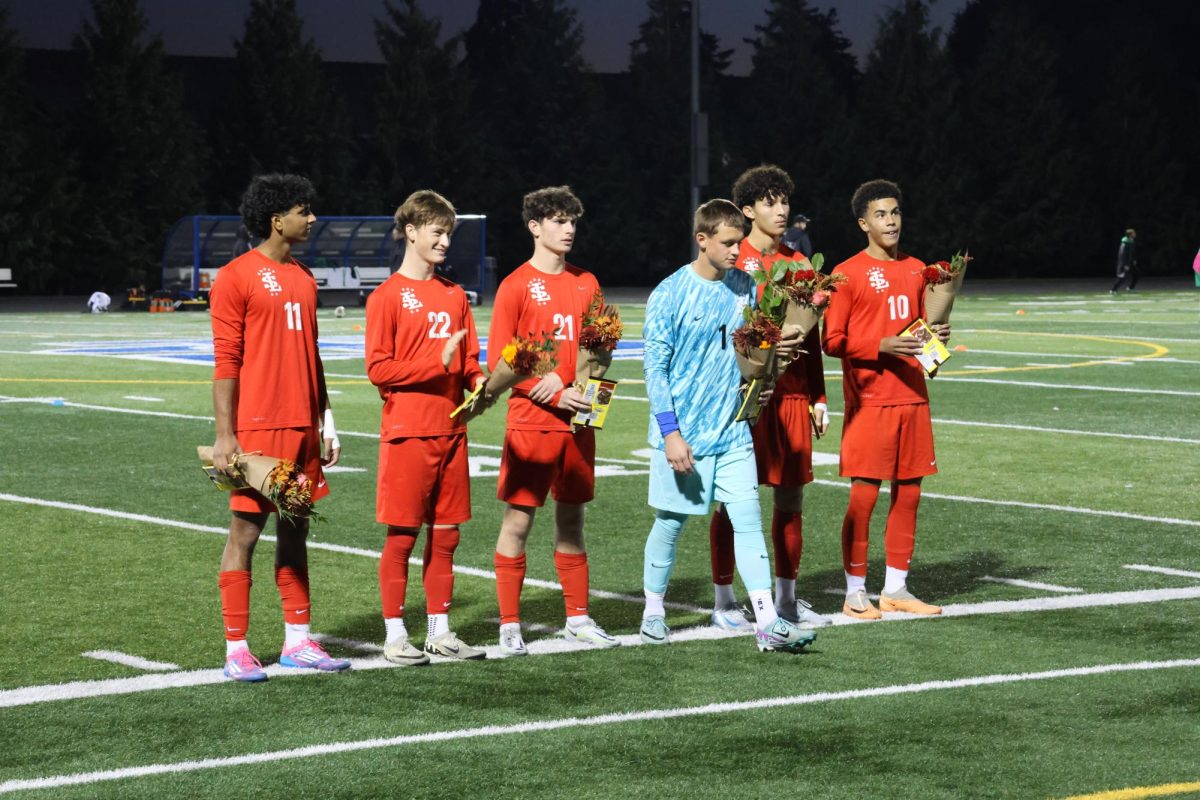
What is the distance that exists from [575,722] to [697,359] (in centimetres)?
195

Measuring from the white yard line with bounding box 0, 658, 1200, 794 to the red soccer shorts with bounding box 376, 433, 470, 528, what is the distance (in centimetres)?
130

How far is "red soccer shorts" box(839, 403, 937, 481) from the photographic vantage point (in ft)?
29.8

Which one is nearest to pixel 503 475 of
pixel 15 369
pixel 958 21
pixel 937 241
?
pixel 15 369

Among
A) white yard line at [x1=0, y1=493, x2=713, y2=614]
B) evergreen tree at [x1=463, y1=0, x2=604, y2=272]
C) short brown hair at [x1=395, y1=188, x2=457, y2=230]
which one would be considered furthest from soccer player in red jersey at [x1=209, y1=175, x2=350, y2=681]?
evergreen tree at [x1=463, y1=0, x2=604, y2=272]

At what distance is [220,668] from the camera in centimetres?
787

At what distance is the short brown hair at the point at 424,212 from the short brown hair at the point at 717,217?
106 cm

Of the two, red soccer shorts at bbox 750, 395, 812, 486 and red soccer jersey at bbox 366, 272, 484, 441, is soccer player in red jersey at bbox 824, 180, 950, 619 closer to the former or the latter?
red soccer shorts at bbox 750, 395, 812, 486

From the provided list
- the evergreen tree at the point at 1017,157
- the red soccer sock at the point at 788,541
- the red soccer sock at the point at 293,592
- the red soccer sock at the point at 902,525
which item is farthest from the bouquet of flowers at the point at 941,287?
the evergreen tree at the point at 1017,157

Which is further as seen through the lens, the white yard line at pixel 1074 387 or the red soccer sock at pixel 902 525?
the white yard line at pixel 1074 387

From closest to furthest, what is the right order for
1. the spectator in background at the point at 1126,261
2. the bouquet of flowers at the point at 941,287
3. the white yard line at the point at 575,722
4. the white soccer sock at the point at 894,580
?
the white yard line at the point at 575,722 < the bouquet of flowers at the point at 941,287 < the white soccer sock at the point at 894,580 < the spectator in background at the point at 1126,261

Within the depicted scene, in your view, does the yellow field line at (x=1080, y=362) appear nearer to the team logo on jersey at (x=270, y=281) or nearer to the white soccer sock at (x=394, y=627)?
the white soccer sock at (x=394, y=627)

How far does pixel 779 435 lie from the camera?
873cm

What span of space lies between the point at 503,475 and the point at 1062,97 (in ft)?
221

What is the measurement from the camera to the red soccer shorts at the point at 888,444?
29.8ft
